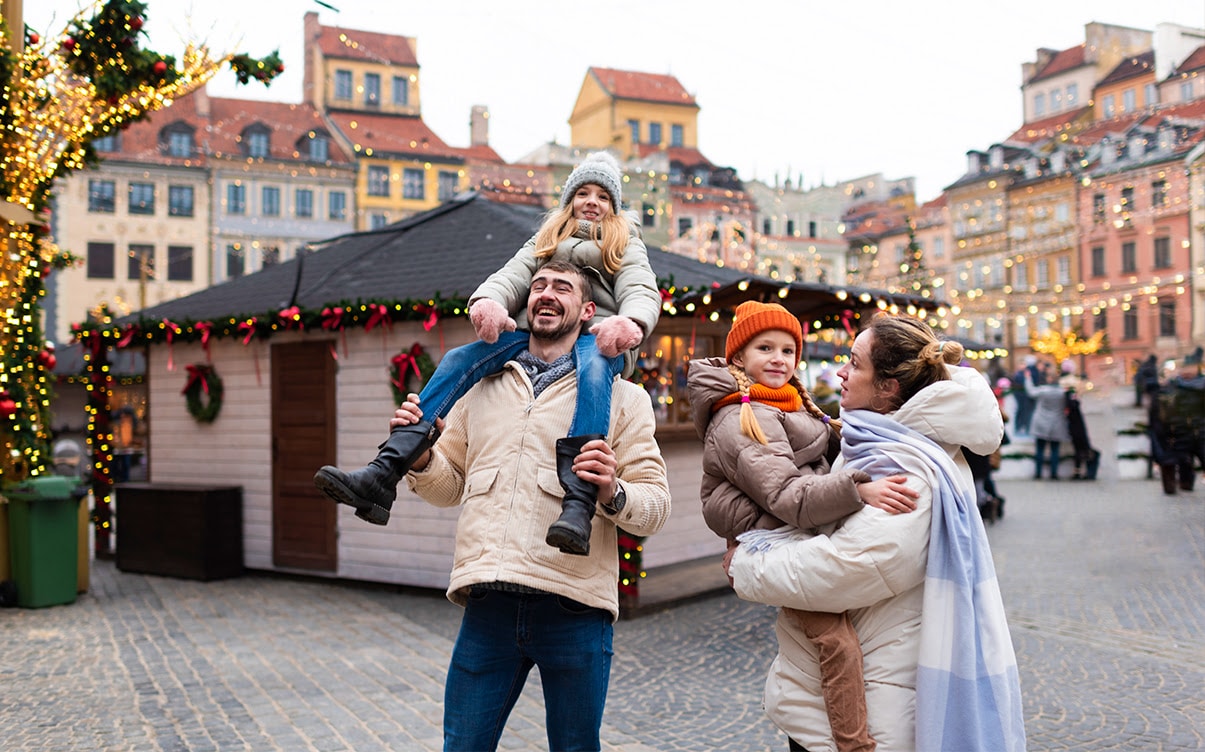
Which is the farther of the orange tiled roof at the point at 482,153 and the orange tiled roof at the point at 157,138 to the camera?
the orange tiled roof at the point at 157,138

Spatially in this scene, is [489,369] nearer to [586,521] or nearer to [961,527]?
[586,521]

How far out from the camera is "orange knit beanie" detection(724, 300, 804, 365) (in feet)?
9.43

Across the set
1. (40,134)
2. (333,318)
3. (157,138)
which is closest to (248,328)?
(333,318)

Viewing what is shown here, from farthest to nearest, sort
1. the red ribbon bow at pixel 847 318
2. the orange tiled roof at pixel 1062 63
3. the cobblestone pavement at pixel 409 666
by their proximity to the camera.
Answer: the orange tiled roof at pixel 1062 63
the red ribbon bow at pixel 847 318
the cobblestone pavement at pixel 409 666

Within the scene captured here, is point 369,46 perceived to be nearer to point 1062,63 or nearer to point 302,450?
point 1062,63

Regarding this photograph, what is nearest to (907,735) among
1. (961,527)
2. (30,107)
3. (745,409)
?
(961,527)

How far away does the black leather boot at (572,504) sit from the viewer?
2.40 m

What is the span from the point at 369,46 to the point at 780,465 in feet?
169

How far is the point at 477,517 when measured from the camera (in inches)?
107

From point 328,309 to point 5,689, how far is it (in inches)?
161

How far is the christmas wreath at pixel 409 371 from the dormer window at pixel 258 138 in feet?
128

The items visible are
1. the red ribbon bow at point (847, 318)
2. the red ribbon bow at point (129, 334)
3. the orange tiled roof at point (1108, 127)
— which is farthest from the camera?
the orange tiled roof at point (1108, 127)

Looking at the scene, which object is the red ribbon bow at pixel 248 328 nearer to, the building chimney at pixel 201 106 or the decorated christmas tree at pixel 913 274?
the decorated christmas tree at pixel 913 274

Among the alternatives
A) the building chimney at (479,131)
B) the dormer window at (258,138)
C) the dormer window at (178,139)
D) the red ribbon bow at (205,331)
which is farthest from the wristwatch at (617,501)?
the dormer window at (258,138)
